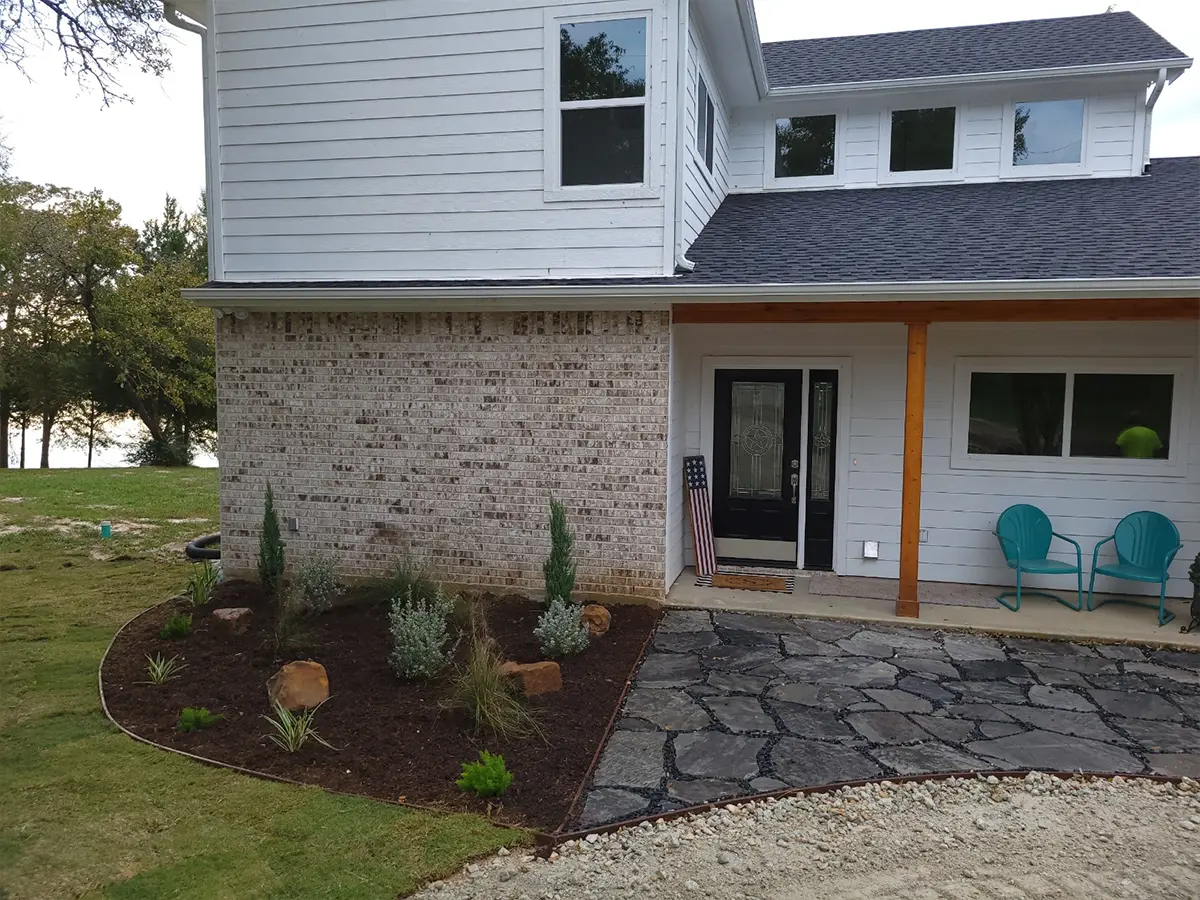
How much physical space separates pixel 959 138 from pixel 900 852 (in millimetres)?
7913

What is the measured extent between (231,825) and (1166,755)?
4.79 meters

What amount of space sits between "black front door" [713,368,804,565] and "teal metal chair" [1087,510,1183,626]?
107 inches

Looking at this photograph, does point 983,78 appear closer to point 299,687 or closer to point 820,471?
point 820,471

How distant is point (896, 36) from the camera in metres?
10.4

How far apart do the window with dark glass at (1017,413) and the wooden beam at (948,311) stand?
1.13 m

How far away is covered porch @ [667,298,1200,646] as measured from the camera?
6.69 m

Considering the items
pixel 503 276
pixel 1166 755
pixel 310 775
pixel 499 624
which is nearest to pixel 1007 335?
pixel 1166 755

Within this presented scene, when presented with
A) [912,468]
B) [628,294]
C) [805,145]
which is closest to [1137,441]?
[912,468]

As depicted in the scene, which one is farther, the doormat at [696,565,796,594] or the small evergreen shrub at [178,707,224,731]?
the doormat at [696,565,796,594]

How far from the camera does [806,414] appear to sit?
8.04 meters

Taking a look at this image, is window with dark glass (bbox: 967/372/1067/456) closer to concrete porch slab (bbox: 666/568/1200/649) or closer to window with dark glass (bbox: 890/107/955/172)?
concrete porch slab (bbox: 666/568/1200/649)

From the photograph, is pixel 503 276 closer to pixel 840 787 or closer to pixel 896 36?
pixel 840 787

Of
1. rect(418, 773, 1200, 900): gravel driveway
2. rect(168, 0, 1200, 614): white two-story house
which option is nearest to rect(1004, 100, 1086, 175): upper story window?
rect(168, 0, 1200, 614): white two-story house

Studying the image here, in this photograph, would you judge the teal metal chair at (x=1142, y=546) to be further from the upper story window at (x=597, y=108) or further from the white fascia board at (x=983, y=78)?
the upper story window at (x=597, y=108)
